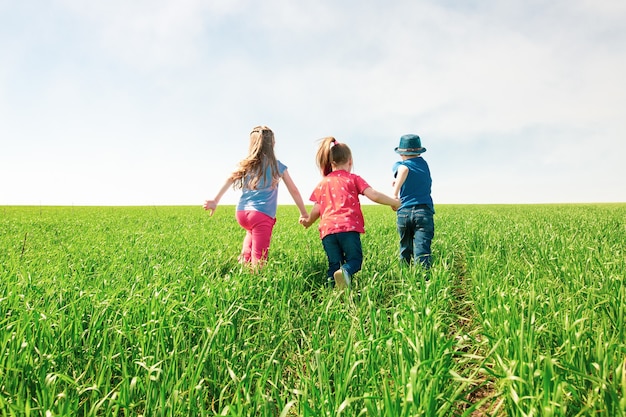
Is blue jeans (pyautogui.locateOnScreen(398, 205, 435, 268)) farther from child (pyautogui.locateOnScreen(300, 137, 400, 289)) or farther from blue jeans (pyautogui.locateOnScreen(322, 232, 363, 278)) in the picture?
blue jeans (pyautogui.locateOnScreen(322, 232, 363, 278))

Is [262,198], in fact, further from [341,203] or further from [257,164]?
[341,203]

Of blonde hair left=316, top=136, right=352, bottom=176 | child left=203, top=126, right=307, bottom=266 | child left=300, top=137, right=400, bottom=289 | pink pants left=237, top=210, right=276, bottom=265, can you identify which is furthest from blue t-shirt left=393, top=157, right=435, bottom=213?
pink pants left=237, top=210, right=276, bottom=265

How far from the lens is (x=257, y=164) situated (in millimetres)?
5305

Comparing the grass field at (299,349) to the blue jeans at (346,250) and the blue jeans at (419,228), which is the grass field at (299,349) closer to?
the blue jeans at (346,250)

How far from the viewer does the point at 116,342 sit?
2.75 meters

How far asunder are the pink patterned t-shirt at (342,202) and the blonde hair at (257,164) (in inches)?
33.4

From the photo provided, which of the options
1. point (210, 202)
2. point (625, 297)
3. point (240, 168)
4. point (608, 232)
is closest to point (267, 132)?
point (240, 168)

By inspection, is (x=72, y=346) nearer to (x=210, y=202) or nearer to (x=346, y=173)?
(x=210, y=202)

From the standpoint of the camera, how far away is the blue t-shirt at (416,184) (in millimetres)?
5457

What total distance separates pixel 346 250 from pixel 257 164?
163 cm

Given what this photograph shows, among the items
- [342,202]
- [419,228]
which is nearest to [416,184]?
[419,228]

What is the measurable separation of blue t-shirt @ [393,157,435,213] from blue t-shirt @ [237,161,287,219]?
1.68 m

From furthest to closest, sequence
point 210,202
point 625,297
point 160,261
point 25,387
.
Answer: point 160,261 < point 210,202 < point 625,297 < point 25,387

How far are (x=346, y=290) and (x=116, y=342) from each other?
2.10 metres
